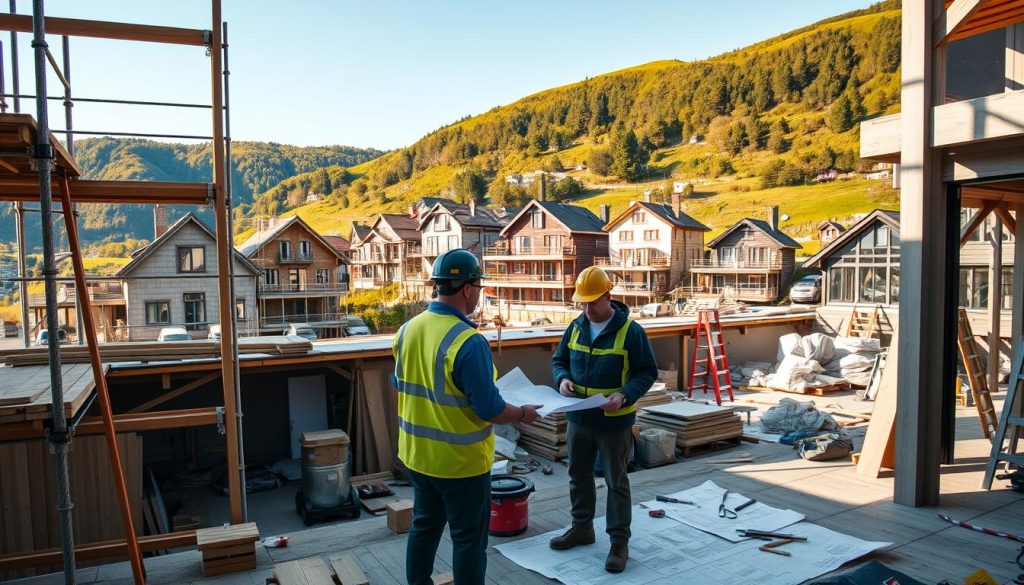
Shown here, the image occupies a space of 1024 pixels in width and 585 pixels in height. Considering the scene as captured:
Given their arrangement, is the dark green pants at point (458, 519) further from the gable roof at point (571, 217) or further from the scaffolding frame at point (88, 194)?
the gable roof at point (571, 217)

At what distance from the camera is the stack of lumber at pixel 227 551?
431 cm

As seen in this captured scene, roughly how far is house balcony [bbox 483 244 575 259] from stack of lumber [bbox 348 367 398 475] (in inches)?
1389

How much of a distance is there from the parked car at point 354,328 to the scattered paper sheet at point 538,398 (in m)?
35.1

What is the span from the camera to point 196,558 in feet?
15.3

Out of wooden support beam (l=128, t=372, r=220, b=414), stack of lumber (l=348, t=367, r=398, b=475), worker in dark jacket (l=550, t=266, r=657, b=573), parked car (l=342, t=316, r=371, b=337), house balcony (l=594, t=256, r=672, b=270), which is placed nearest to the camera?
worker in dark jacket (l=550, t=266, r=657, b=573)

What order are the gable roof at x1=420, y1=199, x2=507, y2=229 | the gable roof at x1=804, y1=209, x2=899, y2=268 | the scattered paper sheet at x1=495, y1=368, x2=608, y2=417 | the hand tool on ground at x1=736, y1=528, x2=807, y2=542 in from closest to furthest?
the scattered paper sheet at x1=495, y1=368, x2=608, y2=417 → the hand tool on ground at x1=736, y1=528, x2=807, y2=542 → the gable roof at x1=804, y1=209, x2=899, y2=268 → the gable roof at x1=420, y1=199, x2=507, y2=229

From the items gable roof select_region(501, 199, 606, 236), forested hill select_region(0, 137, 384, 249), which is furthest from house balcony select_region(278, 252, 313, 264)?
gable roof select_region(501, 199, 606, 236)

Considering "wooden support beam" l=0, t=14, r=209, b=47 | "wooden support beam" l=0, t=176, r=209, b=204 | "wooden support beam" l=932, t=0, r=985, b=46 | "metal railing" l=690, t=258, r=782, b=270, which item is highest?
"wooden support beam" l=932, t=0, r=985, b=46

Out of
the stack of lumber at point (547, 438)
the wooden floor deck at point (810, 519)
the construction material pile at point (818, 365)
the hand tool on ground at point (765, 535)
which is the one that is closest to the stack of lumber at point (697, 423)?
the wooden floor deck at point (810, 519)

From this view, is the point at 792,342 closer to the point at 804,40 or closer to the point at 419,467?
the point at 419,467

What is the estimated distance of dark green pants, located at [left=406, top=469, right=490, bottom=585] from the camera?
316 cm

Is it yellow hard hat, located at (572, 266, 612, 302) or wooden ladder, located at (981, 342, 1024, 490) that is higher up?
yellow hard hat, located at (572, 266, 612, 302)

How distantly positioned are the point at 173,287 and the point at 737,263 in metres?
33.9

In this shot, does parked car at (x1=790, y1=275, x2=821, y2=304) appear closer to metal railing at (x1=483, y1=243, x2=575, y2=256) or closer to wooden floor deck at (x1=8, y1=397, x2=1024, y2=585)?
metal railing at (x1=483, y1=243, x2=575, y2=256)
